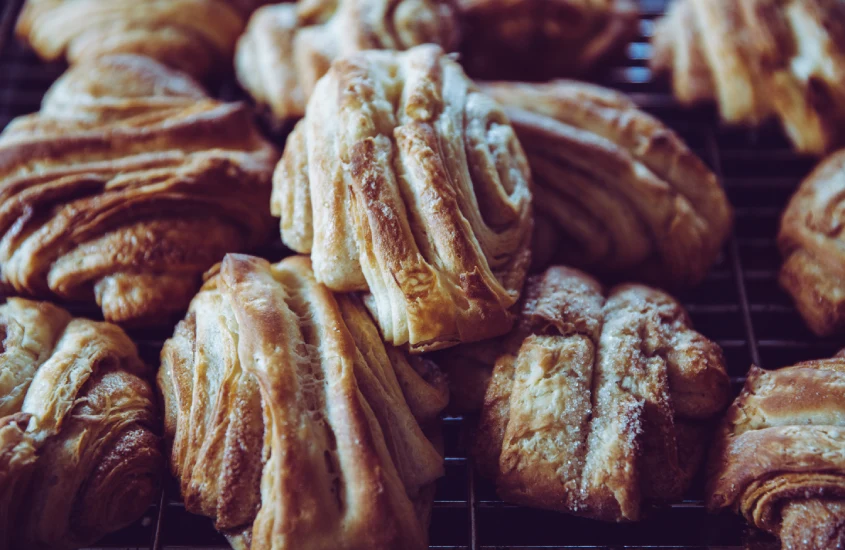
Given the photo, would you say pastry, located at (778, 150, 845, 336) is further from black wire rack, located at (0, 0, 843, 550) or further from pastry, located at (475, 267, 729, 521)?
pastry, located at (475, 267, 729, 521)

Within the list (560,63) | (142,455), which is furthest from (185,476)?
(560,63)

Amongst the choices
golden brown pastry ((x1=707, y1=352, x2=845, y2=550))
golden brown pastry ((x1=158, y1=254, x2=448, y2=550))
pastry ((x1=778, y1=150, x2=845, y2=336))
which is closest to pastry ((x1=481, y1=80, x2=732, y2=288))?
→ pastry ((x1=778, y1=150, x2=845, y2=336))

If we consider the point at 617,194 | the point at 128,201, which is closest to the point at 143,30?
the point at 128,201

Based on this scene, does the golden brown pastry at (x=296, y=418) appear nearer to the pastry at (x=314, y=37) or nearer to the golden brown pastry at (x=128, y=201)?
the golden brown pastry at (x=128, y=201)

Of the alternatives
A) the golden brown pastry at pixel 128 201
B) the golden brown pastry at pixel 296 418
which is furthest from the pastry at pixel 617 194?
the golden brown pastry at pixel 128 201

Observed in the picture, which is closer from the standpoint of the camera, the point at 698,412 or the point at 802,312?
the point at 698,412

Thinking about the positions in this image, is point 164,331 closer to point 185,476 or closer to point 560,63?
point 185,476
